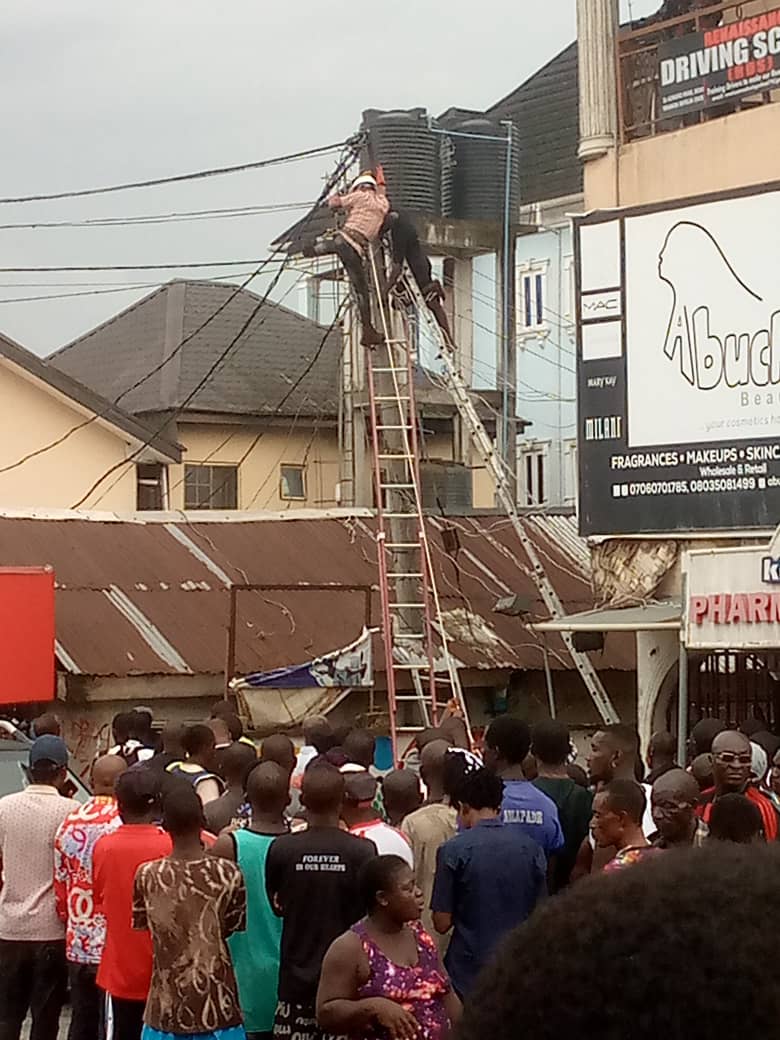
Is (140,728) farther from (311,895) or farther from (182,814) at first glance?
(311,895)

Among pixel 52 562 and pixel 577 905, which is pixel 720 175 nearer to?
pixel 52 562

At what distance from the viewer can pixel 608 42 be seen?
18.0 metres

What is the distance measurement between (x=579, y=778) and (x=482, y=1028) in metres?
6.73

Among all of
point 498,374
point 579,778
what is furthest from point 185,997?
point 498,374

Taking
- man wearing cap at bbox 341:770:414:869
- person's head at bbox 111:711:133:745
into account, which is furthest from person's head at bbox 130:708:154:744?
man wearing cap at bbox 341:770:414:869

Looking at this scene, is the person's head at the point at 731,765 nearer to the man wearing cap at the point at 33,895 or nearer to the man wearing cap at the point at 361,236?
the man wearing cap at the point at 33,895

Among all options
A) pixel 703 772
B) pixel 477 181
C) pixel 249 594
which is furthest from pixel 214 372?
pixel 703 772

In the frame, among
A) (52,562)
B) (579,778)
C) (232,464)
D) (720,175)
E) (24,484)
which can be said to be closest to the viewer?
(579,778)

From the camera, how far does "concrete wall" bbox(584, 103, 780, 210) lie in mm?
16656

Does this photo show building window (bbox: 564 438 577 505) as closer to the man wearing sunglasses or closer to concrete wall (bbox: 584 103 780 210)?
concrete wall (bbox: 584 103 780 210)

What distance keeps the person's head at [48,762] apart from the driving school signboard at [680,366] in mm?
9748

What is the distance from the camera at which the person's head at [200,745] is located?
8.73m

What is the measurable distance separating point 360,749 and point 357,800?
6.82 feet

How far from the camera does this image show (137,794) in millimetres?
6914
